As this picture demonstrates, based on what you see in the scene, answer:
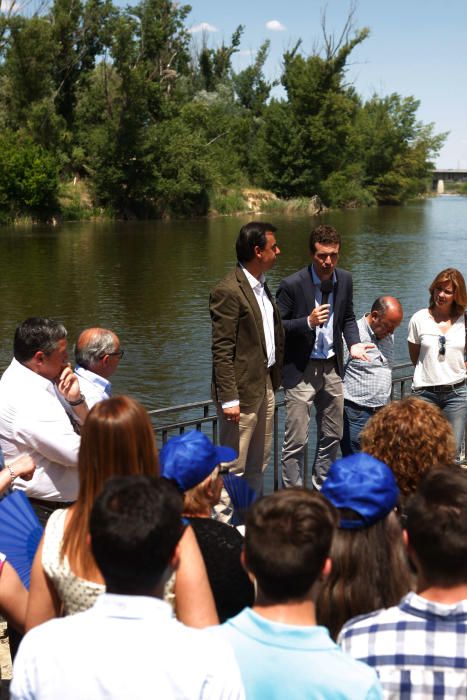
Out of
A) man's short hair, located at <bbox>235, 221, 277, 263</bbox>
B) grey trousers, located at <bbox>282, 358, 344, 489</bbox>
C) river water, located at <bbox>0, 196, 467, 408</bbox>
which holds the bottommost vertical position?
river water, located at <bbox>0, 196, 467, 408</bbox>

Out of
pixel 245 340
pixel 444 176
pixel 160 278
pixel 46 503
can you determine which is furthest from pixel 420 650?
pixel 444 176

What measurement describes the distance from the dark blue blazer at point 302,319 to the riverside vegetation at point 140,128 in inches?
1690

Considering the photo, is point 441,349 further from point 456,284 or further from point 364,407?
point 364,407

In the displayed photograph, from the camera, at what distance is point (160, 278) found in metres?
26.0

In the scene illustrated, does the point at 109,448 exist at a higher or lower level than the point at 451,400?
higher

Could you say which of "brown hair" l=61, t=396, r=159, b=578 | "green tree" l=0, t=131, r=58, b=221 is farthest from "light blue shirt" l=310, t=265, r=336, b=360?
"green tree" l=0, t=131, r=58, b=221

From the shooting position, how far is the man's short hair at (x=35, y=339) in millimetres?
3904

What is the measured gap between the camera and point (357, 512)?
2.74m

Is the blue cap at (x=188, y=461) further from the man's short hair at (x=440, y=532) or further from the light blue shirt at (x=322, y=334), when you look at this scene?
the light blue shirt at (x=322, y=334)

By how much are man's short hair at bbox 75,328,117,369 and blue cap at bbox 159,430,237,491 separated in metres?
1.30

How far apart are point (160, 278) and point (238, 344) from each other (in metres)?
20.9

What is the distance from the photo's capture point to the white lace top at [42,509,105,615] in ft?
8.30

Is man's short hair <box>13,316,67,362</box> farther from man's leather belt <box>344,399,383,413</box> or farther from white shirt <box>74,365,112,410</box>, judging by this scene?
man's leather belt <box>344,399,383,413</box>

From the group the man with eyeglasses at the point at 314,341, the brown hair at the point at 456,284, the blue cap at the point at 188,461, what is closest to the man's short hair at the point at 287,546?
the blue cap at the point at 188,461
